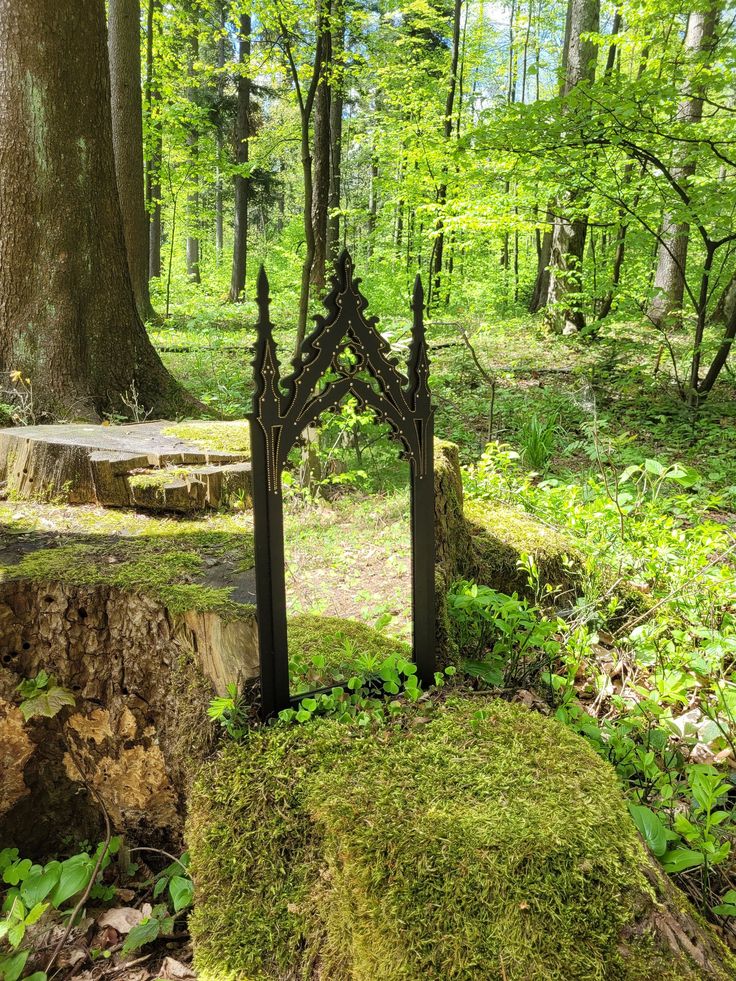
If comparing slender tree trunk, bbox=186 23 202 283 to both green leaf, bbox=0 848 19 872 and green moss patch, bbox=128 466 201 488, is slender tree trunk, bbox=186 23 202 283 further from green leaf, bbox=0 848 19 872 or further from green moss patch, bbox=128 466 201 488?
green leaf, bbox=0 848 19 872

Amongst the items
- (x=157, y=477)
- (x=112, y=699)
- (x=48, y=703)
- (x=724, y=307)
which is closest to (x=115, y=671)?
(x=112, y=699)

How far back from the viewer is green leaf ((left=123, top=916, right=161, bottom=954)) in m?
1.89

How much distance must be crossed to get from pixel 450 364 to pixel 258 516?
7.34 metres

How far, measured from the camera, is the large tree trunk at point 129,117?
762cm

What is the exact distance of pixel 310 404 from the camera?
179 centimetres

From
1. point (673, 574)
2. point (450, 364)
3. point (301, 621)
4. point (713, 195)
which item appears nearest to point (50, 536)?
point (301, 621)

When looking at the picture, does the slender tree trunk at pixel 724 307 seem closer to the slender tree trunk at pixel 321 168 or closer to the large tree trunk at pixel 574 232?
the large tree trunk at pixel 574 232

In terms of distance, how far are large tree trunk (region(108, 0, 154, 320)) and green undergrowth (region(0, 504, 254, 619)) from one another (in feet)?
17.4

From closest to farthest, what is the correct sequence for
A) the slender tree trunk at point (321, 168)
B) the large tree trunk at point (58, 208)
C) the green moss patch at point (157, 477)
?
the green moss patch at point (157, 477)
the large tree trunk at point (58, 208)
the slender tree trunk at point (321, 168)

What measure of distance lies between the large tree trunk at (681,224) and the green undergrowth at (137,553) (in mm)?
5543

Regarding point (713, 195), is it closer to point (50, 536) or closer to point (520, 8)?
point (50, 536)

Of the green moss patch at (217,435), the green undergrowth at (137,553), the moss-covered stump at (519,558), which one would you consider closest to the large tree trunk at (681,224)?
the moss-covered stump at (519,558)

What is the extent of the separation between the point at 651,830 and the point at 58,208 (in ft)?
15.6

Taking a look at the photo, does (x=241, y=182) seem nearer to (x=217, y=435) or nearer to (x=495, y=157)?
(x=495, y=157)
